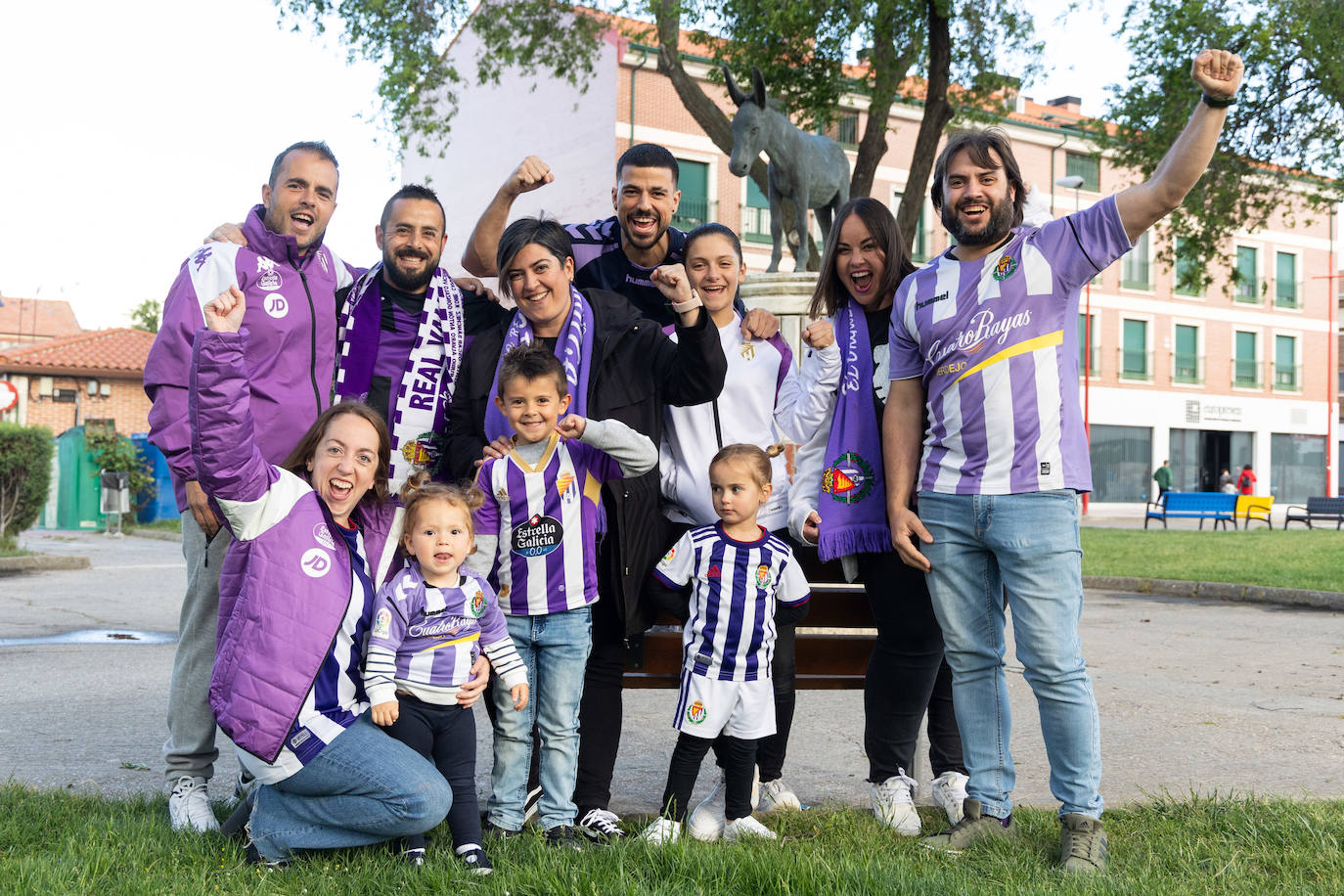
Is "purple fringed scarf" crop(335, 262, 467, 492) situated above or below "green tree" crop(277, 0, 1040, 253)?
below

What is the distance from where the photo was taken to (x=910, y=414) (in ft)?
12.2

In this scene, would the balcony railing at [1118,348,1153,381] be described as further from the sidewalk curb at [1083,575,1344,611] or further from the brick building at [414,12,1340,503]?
the sidewalk curb at [1083,575,1344,611]

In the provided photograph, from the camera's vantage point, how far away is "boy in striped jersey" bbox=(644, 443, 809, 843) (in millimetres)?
3604

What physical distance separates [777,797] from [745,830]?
476 mm

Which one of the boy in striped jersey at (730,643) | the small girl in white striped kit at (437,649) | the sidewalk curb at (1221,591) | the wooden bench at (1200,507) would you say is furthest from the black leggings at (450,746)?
the wooden bench at (1200,507)

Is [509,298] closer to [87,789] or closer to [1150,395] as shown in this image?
[87,789]

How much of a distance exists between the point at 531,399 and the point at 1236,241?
150 feet

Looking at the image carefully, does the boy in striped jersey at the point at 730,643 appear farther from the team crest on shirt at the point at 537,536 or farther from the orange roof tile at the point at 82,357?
the orange roof tile at the point at 82,357

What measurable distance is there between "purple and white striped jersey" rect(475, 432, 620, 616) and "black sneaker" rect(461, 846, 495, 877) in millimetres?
743

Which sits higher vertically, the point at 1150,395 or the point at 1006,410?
the point at 1150,395

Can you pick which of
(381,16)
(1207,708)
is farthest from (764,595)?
(381,16)

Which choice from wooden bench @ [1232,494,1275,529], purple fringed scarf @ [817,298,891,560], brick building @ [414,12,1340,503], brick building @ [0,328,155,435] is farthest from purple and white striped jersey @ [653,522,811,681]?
brick building @ [0,328,155,435]

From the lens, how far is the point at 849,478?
12.7ft

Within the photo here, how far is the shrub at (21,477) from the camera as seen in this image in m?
17.4
